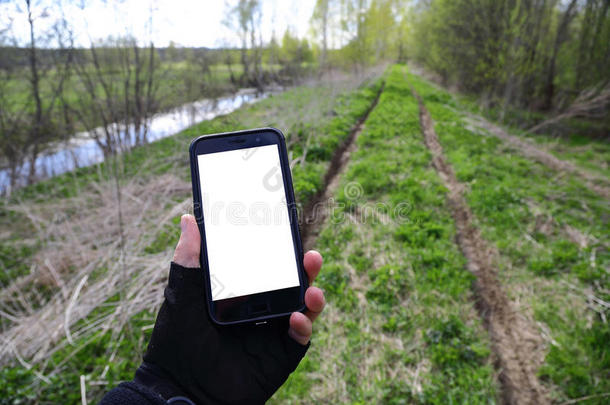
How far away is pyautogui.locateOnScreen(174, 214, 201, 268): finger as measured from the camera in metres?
1.52

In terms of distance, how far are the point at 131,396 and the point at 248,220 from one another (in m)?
0.91

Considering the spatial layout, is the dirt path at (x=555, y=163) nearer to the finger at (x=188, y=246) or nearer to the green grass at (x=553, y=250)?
the green grass at (x=553, y=250)

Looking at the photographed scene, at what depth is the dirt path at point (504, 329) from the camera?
2.56 meters

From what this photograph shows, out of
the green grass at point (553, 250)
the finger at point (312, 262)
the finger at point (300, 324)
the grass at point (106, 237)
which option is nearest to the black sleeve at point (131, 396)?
the finger at point (300, 324)

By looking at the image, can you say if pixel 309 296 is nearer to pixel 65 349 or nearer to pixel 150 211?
pixel 65 349

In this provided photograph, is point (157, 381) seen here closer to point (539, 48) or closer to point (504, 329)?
point (504, 329)

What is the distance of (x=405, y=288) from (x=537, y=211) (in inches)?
122

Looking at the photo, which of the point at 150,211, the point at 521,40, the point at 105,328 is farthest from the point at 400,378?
the point at 521,40

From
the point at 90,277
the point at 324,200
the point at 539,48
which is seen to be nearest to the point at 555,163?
the point at 324,200

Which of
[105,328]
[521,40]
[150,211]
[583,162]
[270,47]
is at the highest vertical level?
[270,47]

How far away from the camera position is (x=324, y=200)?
573cm

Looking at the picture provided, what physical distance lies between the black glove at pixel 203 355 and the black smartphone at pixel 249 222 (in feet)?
0.39

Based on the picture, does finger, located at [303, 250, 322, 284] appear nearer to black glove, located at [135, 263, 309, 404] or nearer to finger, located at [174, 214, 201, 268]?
black glove, located at [135, 263, 309, 404]

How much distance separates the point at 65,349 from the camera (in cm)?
281
